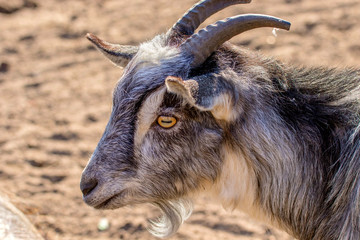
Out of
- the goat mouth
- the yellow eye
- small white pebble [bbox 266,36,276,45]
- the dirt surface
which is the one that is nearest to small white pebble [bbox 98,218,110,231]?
the dirt surface

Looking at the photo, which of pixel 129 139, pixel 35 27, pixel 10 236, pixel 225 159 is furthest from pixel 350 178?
pixel 35 27

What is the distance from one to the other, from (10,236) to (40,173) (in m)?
1.59

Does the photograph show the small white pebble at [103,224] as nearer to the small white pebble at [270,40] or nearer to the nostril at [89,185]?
the nostril at [89,185]

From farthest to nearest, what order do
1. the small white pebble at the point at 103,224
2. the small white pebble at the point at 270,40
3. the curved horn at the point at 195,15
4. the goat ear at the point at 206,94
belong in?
the small white pebble at the point at 270,40 → the small white pebble at the point at 103,224 → the curved horn at the point at 195,15 → the goat ear at the point at 206,94

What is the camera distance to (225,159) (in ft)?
9.33

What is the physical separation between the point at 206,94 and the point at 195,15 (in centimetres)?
79

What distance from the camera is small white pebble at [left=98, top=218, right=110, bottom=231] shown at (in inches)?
165

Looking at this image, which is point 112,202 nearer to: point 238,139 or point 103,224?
point 238,139

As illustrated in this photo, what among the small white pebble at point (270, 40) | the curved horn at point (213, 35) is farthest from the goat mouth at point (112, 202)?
the small white pebble at point (270, 40)

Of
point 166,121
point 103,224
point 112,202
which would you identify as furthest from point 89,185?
point 103,224

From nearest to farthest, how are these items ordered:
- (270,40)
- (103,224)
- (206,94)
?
(206,94)
(103,224)
(270,40)

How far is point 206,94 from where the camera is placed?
8.21 ft

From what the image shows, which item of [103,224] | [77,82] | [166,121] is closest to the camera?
[166,121]

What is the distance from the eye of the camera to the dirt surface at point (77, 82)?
4238 millimetres
